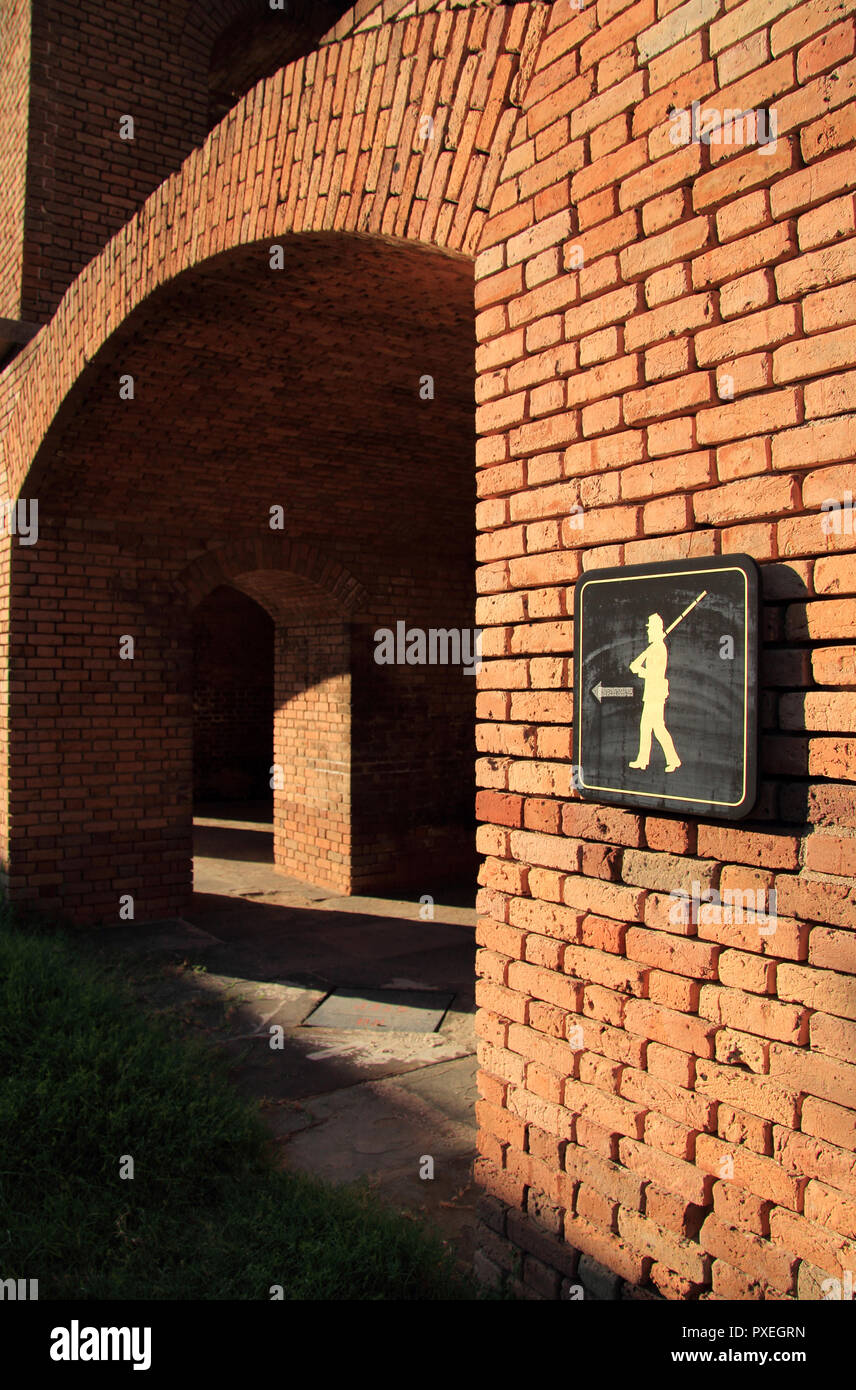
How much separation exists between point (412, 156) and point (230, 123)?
1.51 metres

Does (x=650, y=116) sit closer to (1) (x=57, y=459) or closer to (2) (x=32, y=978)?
(2) (x=32, y=978)

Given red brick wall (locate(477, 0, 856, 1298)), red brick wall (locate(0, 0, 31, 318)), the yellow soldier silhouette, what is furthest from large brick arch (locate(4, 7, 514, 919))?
the yellow soldier silhouette

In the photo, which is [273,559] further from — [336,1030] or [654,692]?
[654,692]

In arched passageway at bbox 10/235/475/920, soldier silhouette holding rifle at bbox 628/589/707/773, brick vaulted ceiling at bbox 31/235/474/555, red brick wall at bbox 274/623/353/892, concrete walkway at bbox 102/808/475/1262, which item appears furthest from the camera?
red brick wall at bbox 274/623/353/892

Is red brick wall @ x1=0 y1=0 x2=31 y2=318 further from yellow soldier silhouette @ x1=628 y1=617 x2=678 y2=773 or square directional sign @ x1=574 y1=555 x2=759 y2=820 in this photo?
yellow soldier silhouette @ x1=628 y1=617 x2=678 y2=773

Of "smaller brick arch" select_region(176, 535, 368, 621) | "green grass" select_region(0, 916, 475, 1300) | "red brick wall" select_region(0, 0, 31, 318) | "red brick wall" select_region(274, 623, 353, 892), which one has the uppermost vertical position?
"red brick wall" select_region(0, 0, 31, 318)

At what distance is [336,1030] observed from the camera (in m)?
4.86

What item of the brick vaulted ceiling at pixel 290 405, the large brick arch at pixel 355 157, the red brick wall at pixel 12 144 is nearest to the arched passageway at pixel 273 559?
the brick vaulted ceiling at pixel 290 405

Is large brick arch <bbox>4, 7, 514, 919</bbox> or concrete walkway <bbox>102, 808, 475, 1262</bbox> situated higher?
large brick arch <bbox>4, 7, 514, 919</bbox>

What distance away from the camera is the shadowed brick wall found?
1.80m

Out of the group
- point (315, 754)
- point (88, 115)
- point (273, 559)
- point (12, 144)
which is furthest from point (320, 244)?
point (315, 754)

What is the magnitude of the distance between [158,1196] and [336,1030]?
71.7 inches

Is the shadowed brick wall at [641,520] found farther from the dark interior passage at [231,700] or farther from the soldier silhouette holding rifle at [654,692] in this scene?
the dark interior passage at [231,700]
